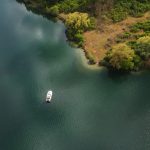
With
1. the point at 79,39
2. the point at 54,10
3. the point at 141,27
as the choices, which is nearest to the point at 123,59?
the point at 141,27

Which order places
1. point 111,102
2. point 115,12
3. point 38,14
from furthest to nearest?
point 38,14, point 115,12, point 111,102

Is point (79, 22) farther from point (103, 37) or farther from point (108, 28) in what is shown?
point (108, 28)

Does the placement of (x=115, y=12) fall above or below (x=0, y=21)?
above

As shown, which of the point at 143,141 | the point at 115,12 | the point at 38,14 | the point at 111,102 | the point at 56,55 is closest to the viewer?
the point at 143,141

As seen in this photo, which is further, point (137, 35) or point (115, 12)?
point (115, 12)

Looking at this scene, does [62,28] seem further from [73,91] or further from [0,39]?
[73,91]

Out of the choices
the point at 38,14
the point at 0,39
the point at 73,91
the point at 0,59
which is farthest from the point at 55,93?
the point at 38,14

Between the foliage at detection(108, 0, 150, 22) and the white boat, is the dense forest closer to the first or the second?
the foliage at detection(108, 0, 150, 22)

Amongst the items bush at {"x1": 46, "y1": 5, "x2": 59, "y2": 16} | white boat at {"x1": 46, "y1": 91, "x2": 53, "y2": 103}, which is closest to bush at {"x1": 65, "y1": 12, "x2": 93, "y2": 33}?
bush at {"x1": 46, "y1": 5, "x2": 59, "y2": 16}
